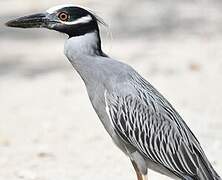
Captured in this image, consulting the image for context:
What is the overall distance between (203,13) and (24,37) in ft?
12.2

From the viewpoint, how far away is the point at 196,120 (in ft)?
30.0

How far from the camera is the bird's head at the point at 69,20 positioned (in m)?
6.00

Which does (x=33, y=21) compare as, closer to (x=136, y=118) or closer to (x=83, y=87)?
(x=136, y=118)

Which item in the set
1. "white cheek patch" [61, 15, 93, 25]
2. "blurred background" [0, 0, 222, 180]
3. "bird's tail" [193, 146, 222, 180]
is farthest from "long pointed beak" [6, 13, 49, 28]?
"bird's tail" [193, 146, 222, 180]

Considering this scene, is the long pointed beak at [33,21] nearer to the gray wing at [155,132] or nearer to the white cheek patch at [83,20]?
the white cheek patch at [83,20]

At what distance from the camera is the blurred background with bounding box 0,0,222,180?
25.9ft

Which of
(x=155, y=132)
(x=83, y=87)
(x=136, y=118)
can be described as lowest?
(x=83, y=87)

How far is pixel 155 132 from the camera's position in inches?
239

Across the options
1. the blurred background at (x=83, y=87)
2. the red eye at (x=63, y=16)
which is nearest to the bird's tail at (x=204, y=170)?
the blurred background at (x=83, y=87)

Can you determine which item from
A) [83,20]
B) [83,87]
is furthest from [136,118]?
[83,87]

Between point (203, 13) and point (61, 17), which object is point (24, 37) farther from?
point (61, 17)

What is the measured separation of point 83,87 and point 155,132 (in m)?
4.83

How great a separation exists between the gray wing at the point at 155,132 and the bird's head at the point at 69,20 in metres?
0.54

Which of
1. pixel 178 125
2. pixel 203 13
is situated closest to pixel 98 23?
pixel 178 125
